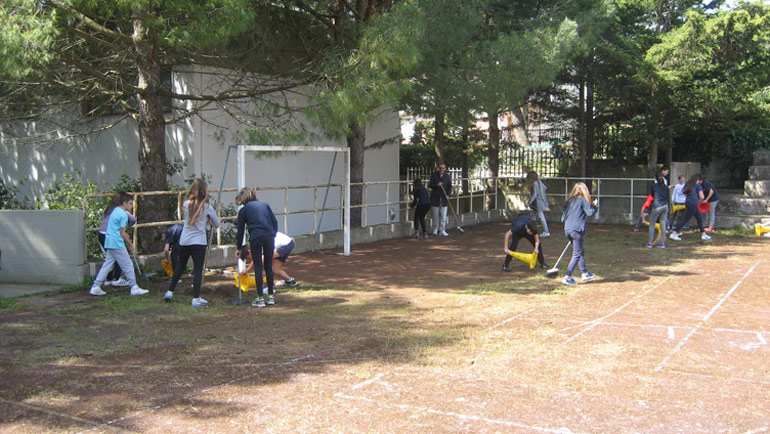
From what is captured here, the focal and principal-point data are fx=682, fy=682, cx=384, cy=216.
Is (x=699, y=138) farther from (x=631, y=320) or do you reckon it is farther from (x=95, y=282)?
(x=95, y=282)

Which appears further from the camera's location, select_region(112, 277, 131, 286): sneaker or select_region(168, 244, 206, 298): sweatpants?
select_region(112, 277, 131, 286): sneaker

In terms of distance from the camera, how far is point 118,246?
9.27 metres

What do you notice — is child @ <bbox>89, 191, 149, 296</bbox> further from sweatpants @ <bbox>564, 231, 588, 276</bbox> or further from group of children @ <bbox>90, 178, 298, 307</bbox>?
sweatpants @ <bbox>564, 231, 588, 276</bbox>

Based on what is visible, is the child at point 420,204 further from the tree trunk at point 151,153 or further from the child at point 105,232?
the child at point 105,232

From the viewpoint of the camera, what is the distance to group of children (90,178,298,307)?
27.7ft

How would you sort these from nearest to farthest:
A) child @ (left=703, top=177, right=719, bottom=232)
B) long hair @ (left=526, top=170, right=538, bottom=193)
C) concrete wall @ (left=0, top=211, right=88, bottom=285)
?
concrete wall @ (left=0, top=211, right=88, bottom=285) < long hair @ (left=526, top=170, right=538, bottom=193) < child @ (left=703, top=177, right=719, bottom=232)

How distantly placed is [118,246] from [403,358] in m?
4.90

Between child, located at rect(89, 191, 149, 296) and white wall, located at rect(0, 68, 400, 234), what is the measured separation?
4.65 m

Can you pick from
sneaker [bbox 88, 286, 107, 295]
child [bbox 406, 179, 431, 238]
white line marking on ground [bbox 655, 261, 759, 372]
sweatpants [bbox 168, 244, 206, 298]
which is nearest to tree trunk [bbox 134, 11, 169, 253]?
sneaker [bbox 88, 286, 107, 295]

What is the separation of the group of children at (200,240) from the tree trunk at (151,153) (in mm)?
2085

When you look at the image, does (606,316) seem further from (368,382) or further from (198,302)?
(198,302)

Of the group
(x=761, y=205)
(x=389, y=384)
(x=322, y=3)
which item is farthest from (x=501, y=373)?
(x=761, y=205)

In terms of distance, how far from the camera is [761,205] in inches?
757

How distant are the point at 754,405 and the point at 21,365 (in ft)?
19.8
